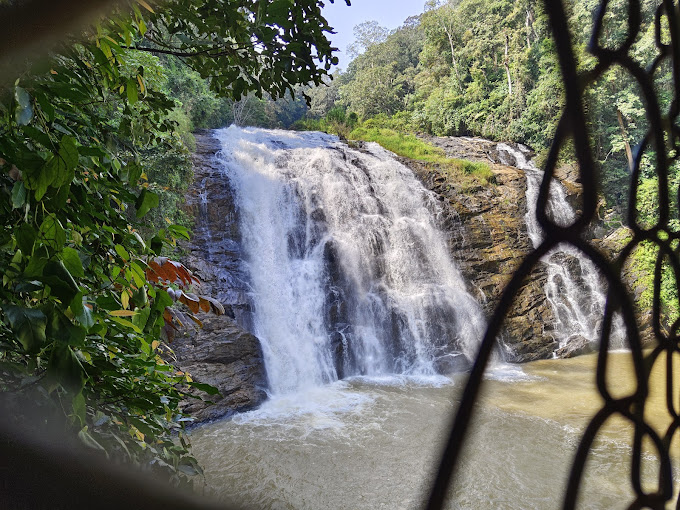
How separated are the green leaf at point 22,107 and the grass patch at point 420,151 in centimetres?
1146

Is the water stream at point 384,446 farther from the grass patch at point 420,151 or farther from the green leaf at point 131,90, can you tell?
the grass patch at point 420,151

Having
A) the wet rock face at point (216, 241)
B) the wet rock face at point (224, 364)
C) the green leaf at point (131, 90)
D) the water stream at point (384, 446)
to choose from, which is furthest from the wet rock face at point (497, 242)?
the green leaf at point (131, 90)

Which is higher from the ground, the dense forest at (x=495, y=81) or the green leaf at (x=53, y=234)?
the dense forest at (x=495, y=81)

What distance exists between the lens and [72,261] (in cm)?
50

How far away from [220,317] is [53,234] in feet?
23.3

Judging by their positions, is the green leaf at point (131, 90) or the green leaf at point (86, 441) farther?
the green leaf at point (131, 90)

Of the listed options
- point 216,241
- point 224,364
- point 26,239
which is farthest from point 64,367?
point 216,241

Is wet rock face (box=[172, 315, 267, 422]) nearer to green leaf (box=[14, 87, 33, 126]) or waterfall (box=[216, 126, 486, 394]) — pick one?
waterfall (box=[216, 126, 486, 394])

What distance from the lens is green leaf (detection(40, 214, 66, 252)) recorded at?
49cm

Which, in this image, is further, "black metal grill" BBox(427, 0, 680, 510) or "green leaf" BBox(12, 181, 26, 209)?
"green leaf" BBox(12, 181, 26, 209)

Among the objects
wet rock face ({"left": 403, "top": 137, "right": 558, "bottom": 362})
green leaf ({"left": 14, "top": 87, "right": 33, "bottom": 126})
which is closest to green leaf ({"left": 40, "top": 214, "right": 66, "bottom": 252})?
green leaf ({"left": 14, "top": 87, "right": 33, "bottom": 126})

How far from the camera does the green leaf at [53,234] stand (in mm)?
489

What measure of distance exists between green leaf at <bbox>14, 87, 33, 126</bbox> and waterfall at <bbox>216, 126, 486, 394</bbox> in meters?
7.10

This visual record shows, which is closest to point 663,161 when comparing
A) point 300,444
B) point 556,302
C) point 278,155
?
point 300,444
